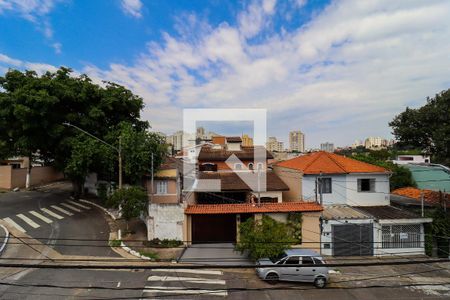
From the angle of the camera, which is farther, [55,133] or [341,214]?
[55,133]

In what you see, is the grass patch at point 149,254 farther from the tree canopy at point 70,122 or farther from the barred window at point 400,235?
the barred window at point 400,235

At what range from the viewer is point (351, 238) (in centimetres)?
1853

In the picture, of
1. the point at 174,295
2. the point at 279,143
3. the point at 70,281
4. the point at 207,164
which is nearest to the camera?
the point at 174,295

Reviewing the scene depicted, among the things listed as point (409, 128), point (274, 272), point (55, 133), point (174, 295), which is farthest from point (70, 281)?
point (409, 128)

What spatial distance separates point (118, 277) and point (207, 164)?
1714 cm

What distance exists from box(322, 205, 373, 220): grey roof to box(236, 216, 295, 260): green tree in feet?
12.2

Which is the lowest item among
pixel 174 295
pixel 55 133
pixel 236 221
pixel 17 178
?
pixel 174 295

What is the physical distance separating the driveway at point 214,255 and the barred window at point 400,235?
31.0 feet

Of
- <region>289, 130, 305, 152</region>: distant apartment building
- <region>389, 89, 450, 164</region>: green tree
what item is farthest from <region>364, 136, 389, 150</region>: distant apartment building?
<region>389, 89, 450, 164</region>: green tree

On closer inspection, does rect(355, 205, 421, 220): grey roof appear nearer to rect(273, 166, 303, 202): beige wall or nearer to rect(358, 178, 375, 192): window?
rect(358, 178, 375, 192): window

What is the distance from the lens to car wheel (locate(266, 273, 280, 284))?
14.5 meters

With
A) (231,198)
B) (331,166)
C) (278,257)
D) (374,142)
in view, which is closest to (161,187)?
(231,198)

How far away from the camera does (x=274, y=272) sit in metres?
14.5

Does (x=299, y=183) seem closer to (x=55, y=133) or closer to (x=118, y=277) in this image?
(x=118, y=277)
